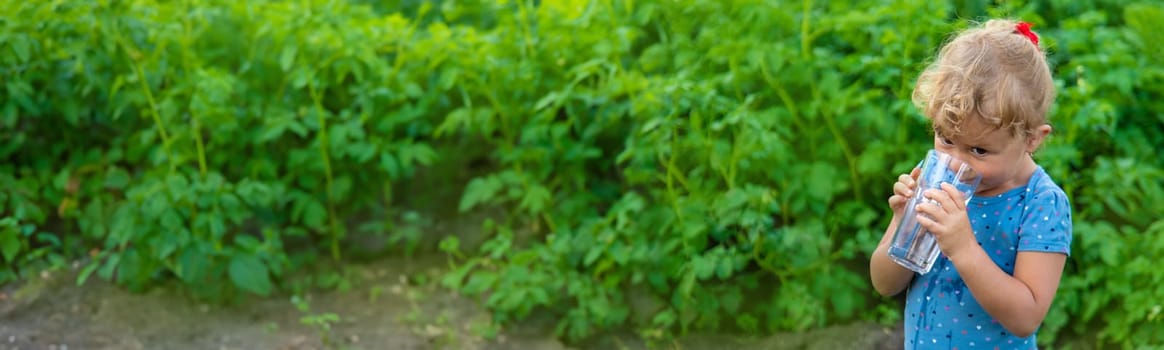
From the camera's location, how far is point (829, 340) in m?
3.99

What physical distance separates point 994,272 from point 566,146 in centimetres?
246

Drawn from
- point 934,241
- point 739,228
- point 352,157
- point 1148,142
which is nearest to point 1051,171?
point 1148,142

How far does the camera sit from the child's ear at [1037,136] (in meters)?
2.18

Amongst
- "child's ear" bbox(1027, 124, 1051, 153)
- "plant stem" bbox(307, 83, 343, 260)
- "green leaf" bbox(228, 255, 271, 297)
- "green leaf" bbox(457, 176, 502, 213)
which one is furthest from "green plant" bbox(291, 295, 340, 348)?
"child's ear" bbox(1027, 124, 1051, 153)

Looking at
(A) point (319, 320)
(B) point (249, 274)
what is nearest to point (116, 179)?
(B) point (249, 274)

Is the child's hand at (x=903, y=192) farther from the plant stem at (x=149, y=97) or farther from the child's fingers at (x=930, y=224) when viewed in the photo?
the plant stem at (x=149, y=97)

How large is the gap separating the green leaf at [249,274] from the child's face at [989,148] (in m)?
2.84

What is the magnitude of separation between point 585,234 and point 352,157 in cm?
97

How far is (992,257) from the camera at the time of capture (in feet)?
7.72

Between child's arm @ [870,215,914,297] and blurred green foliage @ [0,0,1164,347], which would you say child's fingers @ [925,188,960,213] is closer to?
child's arm @ [870,215,914,297]

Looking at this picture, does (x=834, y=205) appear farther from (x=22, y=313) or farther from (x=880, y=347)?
(x=22, y=313)

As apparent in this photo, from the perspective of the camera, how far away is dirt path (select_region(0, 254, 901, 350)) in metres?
4.29

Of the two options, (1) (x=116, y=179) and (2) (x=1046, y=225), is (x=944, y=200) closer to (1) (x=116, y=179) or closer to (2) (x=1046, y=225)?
(2) (x=1046, y=225)

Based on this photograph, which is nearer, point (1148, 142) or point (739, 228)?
point (739, 228)
